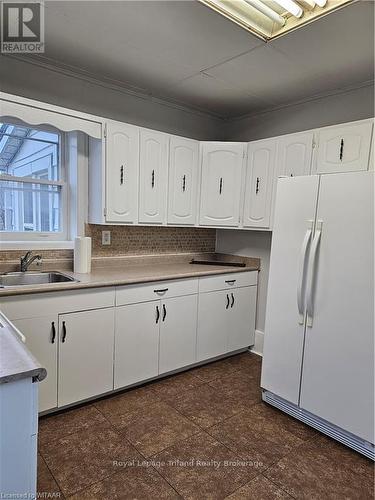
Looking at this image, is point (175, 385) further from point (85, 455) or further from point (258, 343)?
point (258, 343)

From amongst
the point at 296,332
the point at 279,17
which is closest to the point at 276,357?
the point at 296,332

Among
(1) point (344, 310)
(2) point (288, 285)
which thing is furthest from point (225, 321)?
(1) point (344, 310)

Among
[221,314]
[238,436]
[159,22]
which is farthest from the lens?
[221,314]

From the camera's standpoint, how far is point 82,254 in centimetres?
250

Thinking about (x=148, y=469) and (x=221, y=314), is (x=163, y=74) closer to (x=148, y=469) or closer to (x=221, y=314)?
(x=221, y=314)

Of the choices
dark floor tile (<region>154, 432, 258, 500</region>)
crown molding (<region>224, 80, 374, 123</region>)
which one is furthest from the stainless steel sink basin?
crown molding (<region>224, 80, 374, 123</region>)

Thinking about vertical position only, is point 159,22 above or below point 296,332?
above

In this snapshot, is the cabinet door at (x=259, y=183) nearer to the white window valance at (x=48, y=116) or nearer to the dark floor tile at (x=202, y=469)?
the white window valance at (x=48, y=116)

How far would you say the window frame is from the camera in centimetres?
244

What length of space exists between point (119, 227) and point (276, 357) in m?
1.72

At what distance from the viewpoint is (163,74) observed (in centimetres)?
257

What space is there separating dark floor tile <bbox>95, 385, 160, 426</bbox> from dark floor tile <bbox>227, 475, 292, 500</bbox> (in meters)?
0.83

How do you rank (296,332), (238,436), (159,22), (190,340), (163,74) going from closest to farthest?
1. (159,22)
2. (238,436)
3. (296,332)
4. (163,74)
5. (190,340)

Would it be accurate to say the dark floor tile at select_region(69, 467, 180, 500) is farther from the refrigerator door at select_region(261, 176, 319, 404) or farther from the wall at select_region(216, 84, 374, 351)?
the wall at select_region(216, 84, 374, 351)
